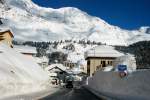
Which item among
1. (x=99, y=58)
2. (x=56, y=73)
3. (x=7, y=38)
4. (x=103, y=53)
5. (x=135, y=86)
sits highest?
(x=103, y=53)

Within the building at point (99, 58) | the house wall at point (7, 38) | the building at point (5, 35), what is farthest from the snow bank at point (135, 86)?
the building at point (99, 58)

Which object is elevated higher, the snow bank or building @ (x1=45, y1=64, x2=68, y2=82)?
building @ (x1=45, y1=64, x2=68, y2=82)

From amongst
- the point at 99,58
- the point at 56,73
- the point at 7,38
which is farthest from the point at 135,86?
the point at 56,73

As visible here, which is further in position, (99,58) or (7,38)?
(99,58)

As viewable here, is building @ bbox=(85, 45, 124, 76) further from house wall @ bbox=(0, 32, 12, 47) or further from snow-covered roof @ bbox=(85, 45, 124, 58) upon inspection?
house wall @ bbox=(0, 32, 12, 47)

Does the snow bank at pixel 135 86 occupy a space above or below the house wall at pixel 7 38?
below

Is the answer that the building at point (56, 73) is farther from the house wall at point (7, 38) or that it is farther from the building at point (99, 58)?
the house wall at point (7, 38)

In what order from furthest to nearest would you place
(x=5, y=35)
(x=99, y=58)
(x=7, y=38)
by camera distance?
(x=99, y=58) < (x=7, y=38) < (x=5, y=35)

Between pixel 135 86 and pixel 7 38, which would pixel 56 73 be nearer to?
pixel 7 38

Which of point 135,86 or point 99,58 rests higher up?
point 99,58

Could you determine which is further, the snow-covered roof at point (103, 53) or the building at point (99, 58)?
the snow-covered roof at point (103, 53)

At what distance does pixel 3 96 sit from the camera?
107 feet

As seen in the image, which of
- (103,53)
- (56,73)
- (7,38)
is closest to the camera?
(7,38)

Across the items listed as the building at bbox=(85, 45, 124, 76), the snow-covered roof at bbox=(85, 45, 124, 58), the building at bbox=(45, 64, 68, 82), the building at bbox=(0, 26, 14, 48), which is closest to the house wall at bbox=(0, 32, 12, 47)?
the building at bbox=(0, 26, 14, 48)
